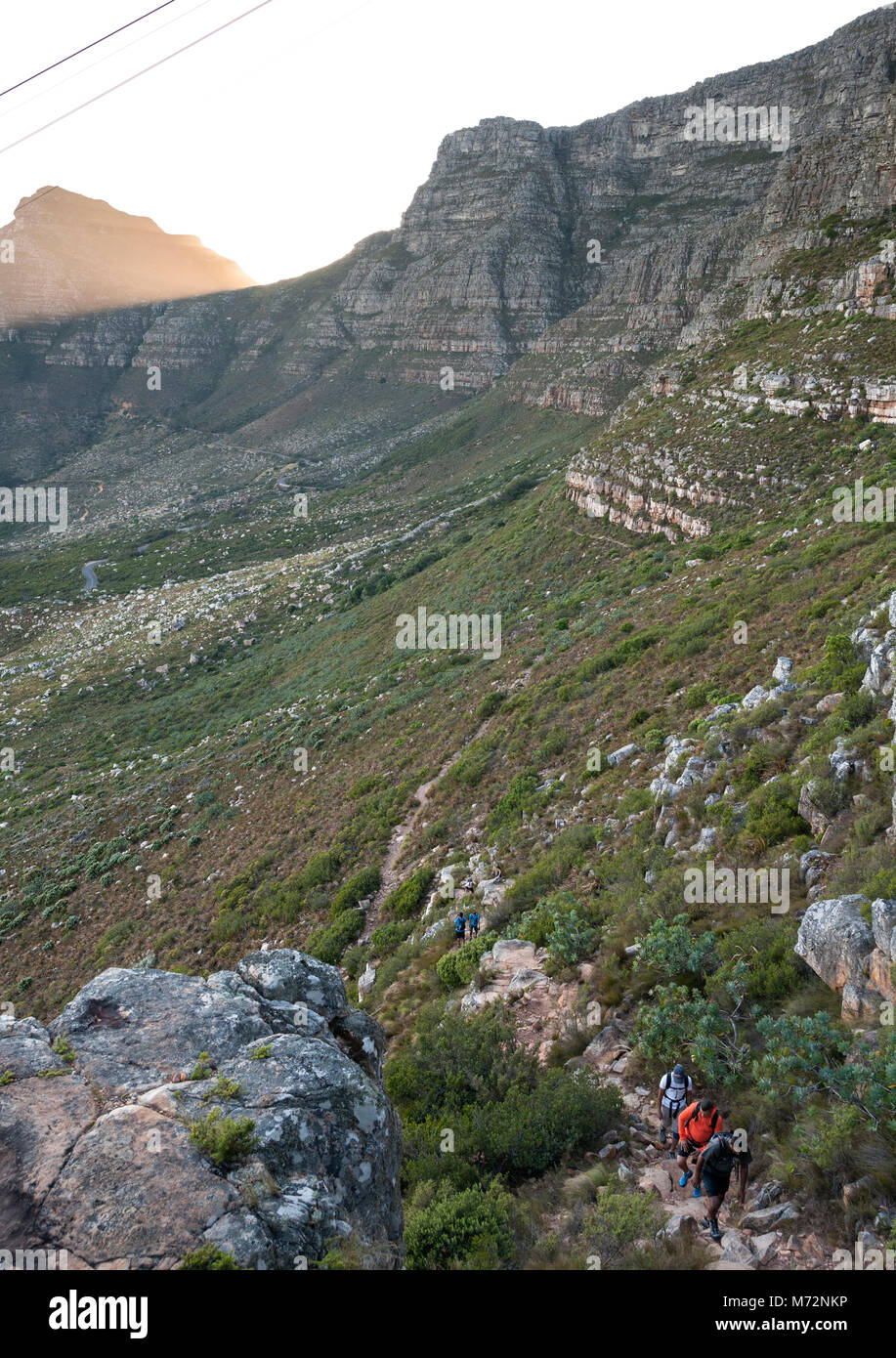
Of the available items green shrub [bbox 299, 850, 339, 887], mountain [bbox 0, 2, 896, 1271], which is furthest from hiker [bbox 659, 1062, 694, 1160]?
green shrub [bbox 299, 850, 339, 887]

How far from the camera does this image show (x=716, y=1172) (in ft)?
15.6

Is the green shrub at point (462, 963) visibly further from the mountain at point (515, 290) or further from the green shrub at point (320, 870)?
the mountain at point (515, 290)

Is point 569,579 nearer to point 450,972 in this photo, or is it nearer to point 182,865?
point 182,865

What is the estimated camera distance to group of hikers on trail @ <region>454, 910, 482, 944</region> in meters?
10.4

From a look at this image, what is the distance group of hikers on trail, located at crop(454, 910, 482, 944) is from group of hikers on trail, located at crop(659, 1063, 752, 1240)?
4.35m

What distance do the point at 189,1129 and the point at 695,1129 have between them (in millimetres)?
3666

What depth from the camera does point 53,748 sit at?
32.6 meters

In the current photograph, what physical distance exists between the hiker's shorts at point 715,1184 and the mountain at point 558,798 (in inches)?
7.8

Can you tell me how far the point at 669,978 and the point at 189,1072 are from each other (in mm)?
4632

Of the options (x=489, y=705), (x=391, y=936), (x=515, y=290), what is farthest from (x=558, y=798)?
(x=515, y=290)

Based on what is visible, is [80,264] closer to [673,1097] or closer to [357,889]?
[357,889]

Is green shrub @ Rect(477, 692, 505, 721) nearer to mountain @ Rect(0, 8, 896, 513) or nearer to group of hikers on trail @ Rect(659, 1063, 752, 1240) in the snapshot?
group of hikers on trail @ Rect(659, 1063, 752, 1240)

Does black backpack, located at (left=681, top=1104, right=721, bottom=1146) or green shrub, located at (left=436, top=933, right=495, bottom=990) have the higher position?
black backpack, located at (left=681, top=1104, right=721, bottom=1146)
